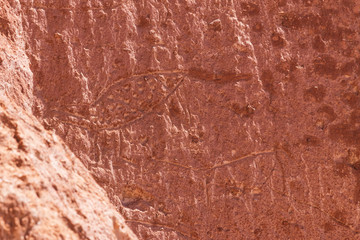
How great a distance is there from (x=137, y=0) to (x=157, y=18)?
14 centimetres

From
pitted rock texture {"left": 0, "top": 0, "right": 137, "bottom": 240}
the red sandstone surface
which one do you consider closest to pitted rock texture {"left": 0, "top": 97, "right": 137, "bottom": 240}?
pitted rock texture {"left": 0, "top": 0, "right": 137, "bottom": 240}

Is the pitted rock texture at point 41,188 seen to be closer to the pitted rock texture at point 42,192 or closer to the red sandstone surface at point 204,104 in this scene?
the pitted rock texture at point 42,192

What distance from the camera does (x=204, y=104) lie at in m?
2.04

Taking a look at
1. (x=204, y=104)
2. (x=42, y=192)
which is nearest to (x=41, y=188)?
(x=42, y=192)

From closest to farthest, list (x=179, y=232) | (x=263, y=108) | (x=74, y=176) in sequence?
(x=74, y=176), (x=179, y=232), (x=263, y=108)

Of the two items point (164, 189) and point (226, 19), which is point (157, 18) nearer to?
point (226, 19)

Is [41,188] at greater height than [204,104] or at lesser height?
lesser

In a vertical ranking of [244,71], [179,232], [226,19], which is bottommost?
[179,232]

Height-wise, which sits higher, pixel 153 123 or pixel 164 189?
pixel 153 123

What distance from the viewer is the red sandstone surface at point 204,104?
1.94 m

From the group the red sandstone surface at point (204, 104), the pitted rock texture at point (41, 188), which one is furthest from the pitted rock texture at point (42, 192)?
the red sandstone surface at point (204, 104)

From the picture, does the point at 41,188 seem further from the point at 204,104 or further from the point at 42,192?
the point at 204,104

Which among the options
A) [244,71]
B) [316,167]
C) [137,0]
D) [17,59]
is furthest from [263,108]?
[17,59]

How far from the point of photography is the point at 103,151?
1.96 m
